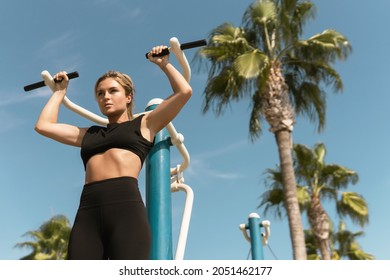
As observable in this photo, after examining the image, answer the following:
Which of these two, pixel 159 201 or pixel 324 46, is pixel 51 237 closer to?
pixel 324 46

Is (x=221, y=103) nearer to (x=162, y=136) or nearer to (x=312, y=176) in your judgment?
(x=312, y=176)

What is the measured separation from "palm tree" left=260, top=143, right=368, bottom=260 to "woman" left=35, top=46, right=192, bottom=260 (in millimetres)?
12008

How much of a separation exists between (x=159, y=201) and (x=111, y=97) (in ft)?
3.01

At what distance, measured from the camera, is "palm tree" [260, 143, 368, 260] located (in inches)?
548

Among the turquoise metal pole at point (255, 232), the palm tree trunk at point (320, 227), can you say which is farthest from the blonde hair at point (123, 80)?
the palm tree trunk at point (320, 227)

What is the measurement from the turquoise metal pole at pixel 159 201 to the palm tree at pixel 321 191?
36.4ft

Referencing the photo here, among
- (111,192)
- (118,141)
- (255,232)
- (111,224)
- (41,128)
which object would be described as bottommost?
(111,224)

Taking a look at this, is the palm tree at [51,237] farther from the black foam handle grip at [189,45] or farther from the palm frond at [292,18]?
the black foam handle grip at [189,45]

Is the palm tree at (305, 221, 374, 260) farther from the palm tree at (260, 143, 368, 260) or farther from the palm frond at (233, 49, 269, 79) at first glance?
the palm frond at (233, 49, 269, 79)

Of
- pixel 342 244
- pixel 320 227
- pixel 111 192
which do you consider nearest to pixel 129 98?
pixel 111 192

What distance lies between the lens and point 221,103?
1082cm

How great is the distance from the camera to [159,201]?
260 cm

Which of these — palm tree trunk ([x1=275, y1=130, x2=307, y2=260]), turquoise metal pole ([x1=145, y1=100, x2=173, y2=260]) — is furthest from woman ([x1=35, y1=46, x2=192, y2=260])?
palm tree trunk ([x1=275, y1=130, x2=307, y2=260])
